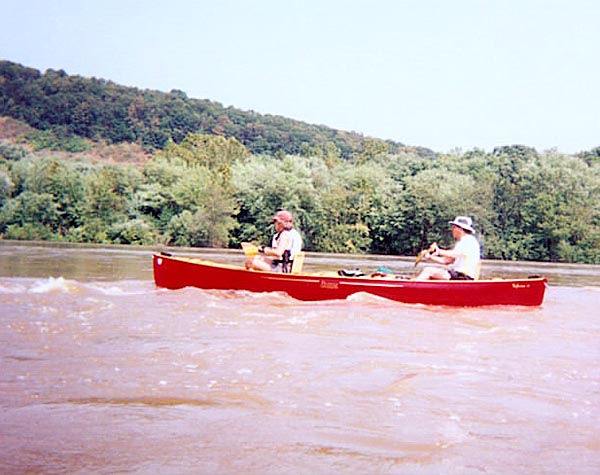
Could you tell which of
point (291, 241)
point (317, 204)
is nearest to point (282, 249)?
point (291, 241)

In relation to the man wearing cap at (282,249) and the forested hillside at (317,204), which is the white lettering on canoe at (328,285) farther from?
the forested hillside at (317,204)

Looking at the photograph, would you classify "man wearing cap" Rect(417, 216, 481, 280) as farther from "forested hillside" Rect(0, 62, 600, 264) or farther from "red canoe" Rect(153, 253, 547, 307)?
"forested hillside" Rect(0, 62, 600, 264)

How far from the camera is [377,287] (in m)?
11.5

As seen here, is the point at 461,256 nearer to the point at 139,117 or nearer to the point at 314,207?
the point at 314,207

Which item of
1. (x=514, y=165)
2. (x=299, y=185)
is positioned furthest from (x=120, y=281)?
(x=514, y=165)

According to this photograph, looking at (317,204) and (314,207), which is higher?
(317,204)

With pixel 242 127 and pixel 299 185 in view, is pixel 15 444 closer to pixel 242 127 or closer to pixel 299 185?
pixel 299 185

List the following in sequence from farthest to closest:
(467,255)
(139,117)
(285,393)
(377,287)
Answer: (139,117), (467,255), (377,287), (285,393)

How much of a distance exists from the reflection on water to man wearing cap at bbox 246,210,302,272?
2.30 meters

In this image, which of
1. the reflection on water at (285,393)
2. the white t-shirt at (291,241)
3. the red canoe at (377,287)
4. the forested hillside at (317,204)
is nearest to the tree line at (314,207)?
the forested hillside at (317,204)

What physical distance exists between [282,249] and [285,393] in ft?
22.9

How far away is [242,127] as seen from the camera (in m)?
95.9

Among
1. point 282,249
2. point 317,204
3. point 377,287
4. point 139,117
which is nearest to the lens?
point 377,287

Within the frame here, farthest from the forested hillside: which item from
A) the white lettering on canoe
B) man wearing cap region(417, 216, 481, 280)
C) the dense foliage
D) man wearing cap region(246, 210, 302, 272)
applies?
the dense foliage
